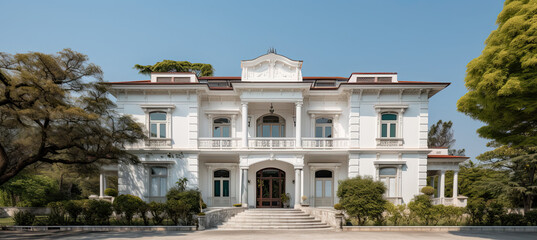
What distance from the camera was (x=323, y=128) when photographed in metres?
22.9

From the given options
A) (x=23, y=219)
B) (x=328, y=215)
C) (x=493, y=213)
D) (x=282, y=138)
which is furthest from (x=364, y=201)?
(x=23, y=219)

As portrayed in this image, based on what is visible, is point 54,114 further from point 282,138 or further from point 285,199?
point 285,199

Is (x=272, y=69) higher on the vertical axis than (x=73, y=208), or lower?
higher

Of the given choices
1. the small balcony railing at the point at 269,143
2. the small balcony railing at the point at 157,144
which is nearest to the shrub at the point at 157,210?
the small balcony railing at the point at 157,144

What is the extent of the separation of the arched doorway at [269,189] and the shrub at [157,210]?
23.0 feet

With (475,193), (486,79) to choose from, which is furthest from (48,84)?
(475,193)

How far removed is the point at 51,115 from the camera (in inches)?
551

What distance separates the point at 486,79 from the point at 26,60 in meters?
17.6

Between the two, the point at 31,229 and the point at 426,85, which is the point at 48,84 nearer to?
the point at 31,229

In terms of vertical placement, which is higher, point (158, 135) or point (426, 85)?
point (426, 85)

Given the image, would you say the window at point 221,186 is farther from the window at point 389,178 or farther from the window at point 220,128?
the window at point 389,178

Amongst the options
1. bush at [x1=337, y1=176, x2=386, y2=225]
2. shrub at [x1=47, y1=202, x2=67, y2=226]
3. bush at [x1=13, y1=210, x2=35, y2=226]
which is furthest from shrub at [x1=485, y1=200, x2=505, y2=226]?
bush at [x1=13, y1=210, x2=35, y2=226]

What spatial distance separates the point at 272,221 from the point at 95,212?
339 inches

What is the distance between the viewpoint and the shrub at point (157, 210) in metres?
17.1
